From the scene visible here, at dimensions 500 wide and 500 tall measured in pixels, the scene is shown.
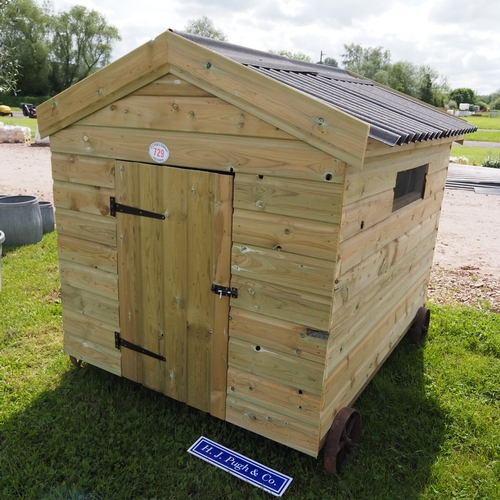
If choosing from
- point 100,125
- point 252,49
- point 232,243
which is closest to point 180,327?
point 232,243

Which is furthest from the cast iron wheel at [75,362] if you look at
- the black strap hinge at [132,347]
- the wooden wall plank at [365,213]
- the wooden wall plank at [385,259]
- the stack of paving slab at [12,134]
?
the stack of paving slab at [12,134]

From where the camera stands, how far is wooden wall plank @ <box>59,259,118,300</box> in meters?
4.13

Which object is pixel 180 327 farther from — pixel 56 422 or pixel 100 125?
pixel 100 125

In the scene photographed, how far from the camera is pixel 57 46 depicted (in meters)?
55.1

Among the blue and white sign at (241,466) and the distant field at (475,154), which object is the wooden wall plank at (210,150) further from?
the distant field at (475,154)

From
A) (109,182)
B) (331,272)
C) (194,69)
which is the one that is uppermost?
(194,69)

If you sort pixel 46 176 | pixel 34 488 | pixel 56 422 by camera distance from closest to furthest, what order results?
pixel 34 488, pixel 56 422, pixel 46 176

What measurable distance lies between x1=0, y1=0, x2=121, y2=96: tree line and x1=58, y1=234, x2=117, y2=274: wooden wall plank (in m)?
51.1

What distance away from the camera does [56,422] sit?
4.03m

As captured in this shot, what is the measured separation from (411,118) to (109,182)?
8.56 ft

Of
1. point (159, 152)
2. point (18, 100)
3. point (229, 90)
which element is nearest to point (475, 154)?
point (159, 152)

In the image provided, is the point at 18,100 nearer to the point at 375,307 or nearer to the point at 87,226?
the point at 87,226

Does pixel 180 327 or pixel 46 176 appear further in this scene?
pixel 46 176

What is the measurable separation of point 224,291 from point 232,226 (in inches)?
19.2
